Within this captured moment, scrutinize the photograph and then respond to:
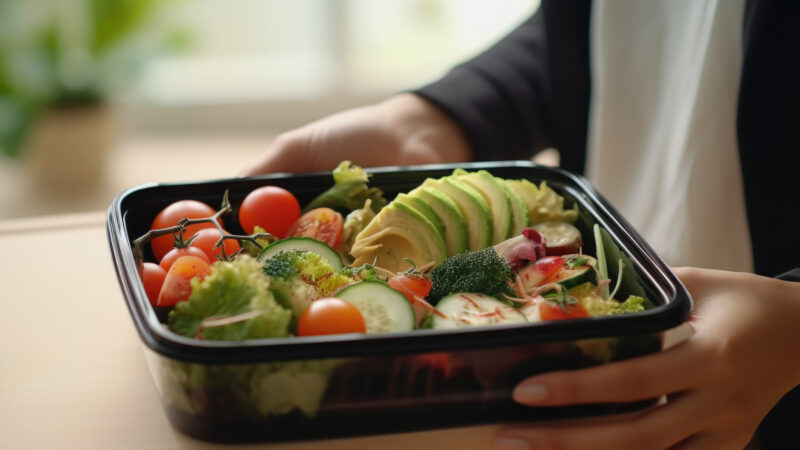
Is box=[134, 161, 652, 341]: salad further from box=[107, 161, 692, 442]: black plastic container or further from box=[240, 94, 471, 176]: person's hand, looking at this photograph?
box=[240, 94, 471, 176]: person's hand

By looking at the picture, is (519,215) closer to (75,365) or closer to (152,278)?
(152,278)

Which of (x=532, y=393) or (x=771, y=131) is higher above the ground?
(x=771, y=131)

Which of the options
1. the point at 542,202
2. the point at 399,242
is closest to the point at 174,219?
the point at 399,242

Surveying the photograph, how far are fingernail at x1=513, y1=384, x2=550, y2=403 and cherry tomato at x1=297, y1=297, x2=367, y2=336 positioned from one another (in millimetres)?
185

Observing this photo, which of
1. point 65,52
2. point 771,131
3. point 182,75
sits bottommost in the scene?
point 182,75

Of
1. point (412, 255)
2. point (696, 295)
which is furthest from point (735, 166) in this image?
point (412, 255)

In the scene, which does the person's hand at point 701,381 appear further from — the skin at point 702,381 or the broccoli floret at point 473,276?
the broccoli floret at point 473,276

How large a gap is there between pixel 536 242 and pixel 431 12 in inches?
138

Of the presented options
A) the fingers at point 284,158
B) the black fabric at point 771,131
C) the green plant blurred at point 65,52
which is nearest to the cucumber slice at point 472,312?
the fingers at point 284,158

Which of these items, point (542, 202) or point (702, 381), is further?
point (542, 202)

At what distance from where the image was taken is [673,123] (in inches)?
60.1

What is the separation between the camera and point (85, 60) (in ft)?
11.9

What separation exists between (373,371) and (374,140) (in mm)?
752

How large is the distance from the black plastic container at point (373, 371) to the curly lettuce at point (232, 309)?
49 millimetres
